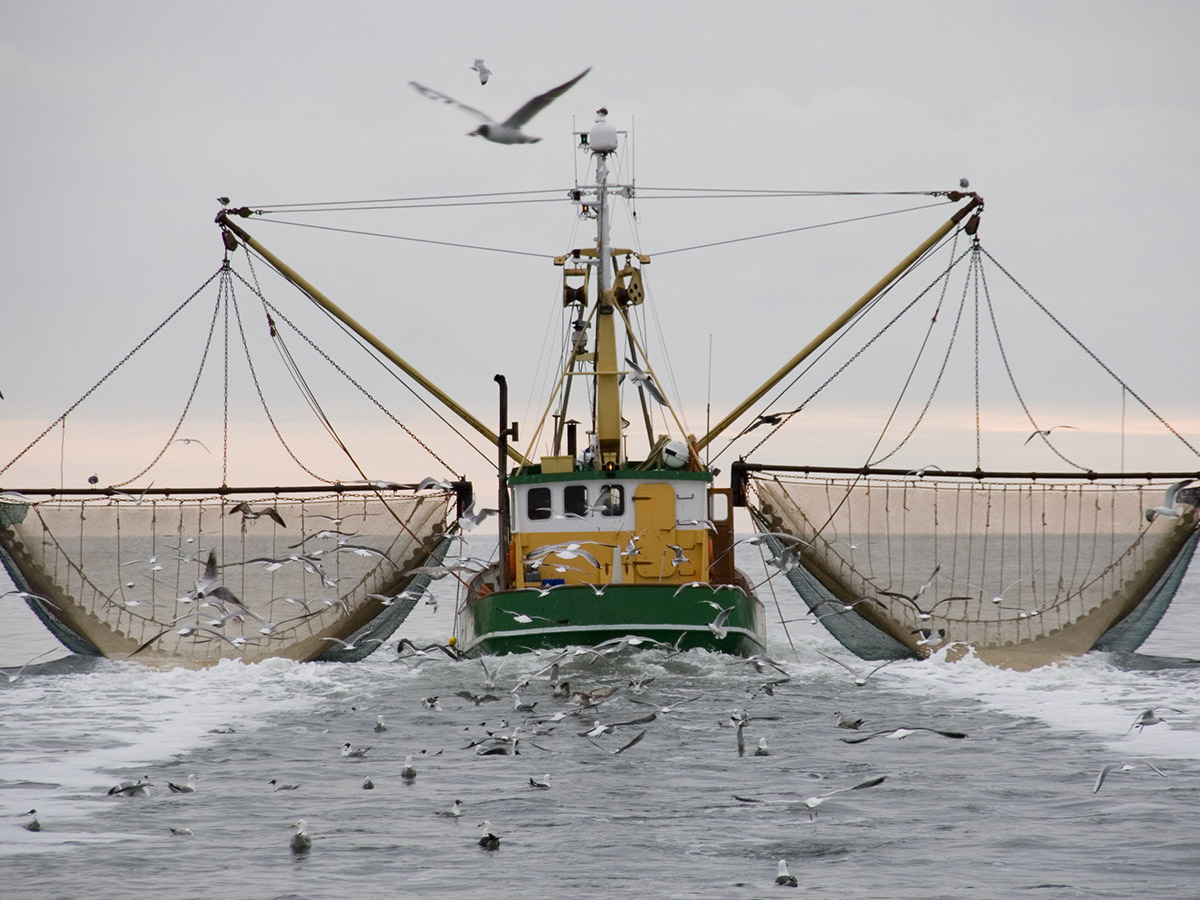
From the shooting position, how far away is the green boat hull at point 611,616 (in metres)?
23.4

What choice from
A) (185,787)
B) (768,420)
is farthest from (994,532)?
(185,787)

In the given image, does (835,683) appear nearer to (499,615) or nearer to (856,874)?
(499,615)

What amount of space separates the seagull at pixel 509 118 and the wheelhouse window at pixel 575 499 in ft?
39.5

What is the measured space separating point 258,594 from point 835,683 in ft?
45.9

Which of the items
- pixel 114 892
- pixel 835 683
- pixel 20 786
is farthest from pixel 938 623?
pixel 114 892

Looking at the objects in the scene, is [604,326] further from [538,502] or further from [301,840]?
[301,840]

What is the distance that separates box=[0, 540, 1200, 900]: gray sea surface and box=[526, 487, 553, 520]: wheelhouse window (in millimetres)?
3248

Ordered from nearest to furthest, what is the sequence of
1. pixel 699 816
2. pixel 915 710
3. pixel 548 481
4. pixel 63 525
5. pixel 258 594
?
pixel 699 816
pixel 915 710
pixel 548 481
pixel 63 525
pixel 258 594

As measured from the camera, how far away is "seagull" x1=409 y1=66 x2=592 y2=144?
46.4 ft

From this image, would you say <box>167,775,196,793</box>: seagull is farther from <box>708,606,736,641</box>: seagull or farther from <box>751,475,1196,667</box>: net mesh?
<box>751,475,1196,667</box>: net mesh

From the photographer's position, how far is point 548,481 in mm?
26297

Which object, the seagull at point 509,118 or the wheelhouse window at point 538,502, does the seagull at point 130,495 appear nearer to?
the wheelhouse window at point 538,502

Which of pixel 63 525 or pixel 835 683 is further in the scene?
pixel 63 525

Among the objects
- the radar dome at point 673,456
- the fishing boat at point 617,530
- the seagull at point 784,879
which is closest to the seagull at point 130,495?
the fishing boat at point 617,530
